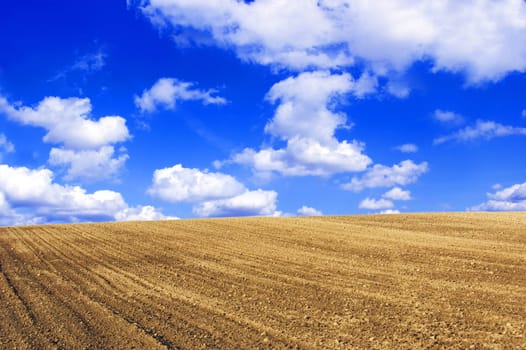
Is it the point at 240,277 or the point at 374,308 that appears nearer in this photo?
the point at 374,308

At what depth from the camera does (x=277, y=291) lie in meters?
12.1

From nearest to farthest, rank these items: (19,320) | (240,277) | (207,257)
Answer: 1. (19,320)
2. (240,277)
3. (207,257)

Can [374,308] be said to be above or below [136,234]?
below

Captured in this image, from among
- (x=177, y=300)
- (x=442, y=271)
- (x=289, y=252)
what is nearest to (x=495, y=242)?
(x=442, y=271)

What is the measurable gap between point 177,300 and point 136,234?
14646 millimetres

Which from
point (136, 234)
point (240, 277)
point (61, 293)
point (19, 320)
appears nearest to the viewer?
point (19, 320)

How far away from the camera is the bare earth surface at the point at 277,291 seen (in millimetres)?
8891

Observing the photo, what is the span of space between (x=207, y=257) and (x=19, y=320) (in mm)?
7696

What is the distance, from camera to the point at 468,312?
1005 centimetres

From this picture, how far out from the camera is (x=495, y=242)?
18.4m

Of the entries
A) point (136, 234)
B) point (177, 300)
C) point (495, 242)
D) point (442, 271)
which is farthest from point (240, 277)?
point (136, 234)

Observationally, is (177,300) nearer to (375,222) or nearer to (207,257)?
(207,257)

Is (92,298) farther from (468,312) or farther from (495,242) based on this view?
(495,242)

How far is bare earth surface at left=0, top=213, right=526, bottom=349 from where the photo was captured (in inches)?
350
